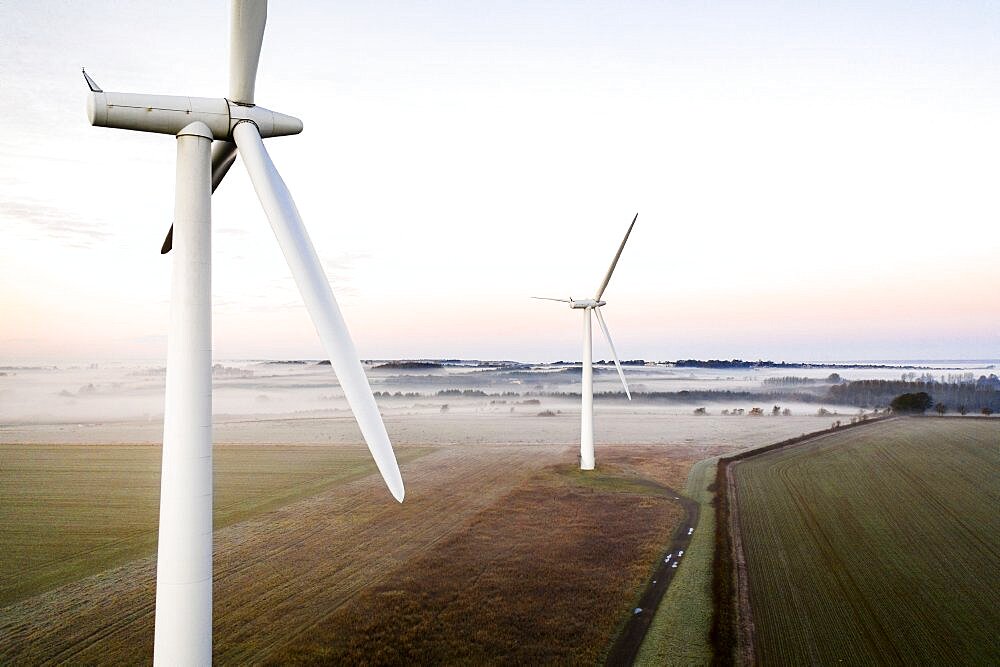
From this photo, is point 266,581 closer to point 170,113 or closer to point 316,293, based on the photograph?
point 316,293

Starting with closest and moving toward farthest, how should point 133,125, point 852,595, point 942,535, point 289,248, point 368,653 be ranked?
point 289,248, point 133,125, point 368,653, point 852,595, point 942,535

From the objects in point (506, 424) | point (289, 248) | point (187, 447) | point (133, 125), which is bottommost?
point (506, 424)

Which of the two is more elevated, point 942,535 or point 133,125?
point 133,125

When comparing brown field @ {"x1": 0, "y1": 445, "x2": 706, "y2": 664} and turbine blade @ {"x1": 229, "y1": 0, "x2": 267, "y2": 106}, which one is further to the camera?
brown field @ {"x1": 0, "y1": 445, "x2": 706, "y2": 664}

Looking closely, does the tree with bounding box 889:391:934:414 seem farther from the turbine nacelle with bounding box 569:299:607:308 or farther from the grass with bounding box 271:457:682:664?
the grass with bounding box 271:457:682:664

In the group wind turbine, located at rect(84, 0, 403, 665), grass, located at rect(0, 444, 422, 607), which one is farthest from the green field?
grass, located at rect(0, 444, 422, 607)

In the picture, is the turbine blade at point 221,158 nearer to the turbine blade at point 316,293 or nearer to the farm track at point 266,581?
the turbine blade at point 316,293

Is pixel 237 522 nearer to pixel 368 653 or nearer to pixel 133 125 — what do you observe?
pixel 368 653

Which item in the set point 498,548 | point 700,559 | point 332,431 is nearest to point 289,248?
point 498,548
